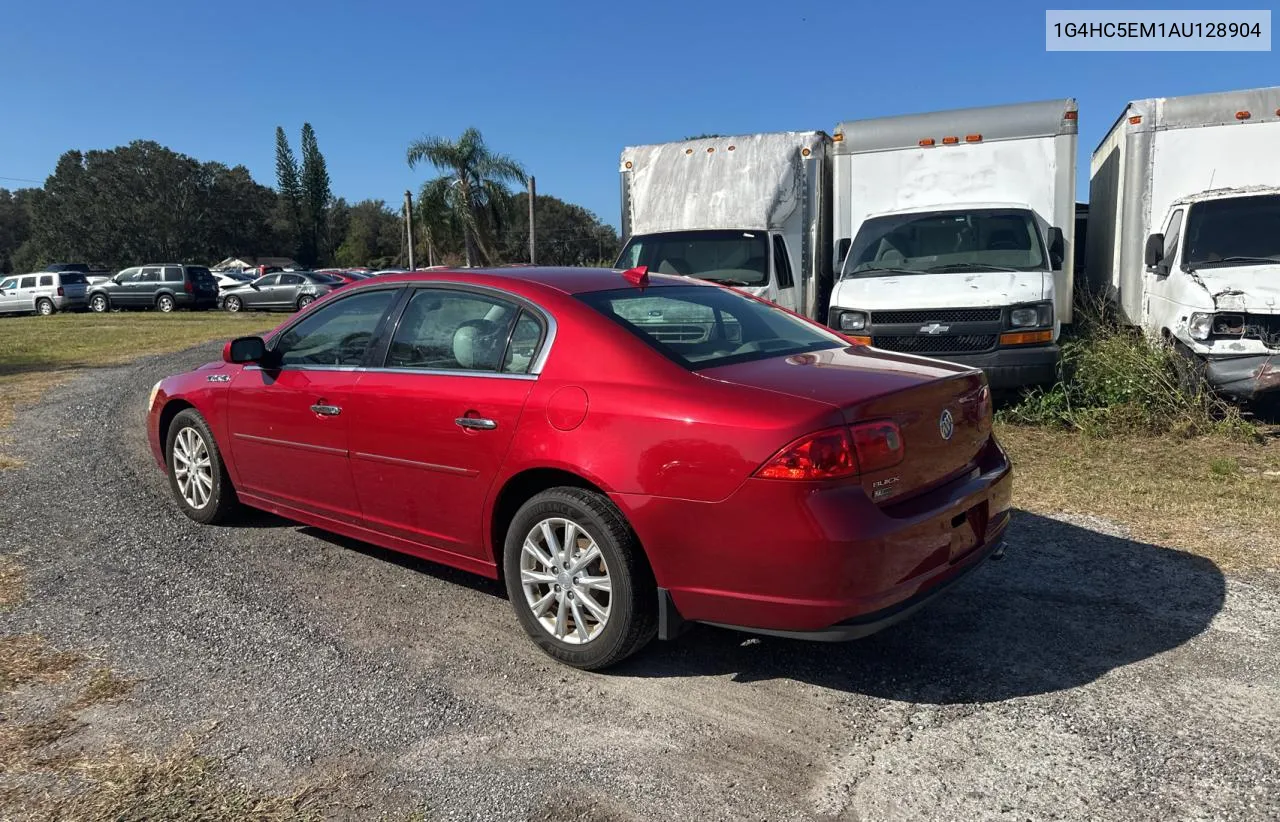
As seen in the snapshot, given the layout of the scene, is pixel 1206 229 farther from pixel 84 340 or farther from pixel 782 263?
pixel 84 340

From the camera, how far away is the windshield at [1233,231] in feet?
26.3

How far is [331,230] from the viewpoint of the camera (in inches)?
3767

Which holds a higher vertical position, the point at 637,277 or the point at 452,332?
the point at 637,277

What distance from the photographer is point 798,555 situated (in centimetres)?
307

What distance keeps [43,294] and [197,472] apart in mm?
32805

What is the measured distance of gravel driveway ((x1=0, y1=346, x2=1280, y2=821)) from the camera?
2.83 m

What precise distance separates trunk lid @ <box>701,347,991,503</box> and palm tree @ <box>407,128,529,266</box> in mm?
30091

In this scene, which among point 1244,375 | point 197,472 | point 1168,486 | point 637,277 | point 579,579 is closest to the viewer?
point 579,579

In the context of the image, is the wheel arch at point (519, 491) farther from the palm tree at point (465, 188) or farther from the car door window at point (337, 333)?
the palm tree at point (465, 188)

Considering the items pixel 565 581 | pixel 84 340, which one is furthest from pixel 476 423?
pixel 84 340

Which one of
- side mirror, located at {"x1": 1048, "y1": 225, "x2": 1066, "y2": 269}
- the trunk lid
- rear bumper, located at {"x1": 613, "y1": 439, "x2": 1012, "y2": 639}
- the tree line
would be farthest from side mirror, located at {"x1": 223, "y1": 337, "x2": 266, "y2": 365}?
the tree line

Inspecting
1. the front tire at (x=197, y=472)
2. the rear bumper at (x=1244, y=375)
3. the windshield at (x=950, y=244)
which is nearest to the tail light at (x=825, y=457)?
the front tire at (x=197, y=472)

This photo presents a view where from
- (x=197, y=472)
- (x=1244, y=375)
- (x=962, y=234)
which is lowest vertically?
(x=197, y=472)

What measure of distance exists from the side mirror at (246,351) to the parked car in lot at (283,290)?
26947 mm
